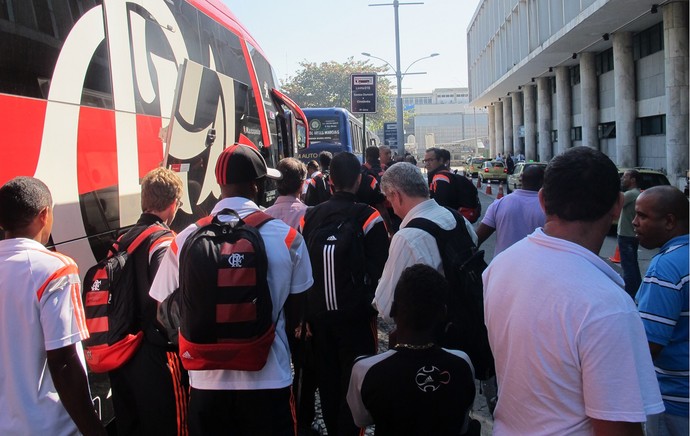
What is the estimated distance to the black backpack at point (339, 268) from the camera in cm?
375

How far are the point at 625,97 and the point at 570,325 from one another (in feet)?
92.7

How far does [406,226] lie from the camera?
3408 mm

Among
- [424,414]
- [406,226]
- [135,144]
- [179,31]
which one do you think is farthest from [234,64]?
[424,414]

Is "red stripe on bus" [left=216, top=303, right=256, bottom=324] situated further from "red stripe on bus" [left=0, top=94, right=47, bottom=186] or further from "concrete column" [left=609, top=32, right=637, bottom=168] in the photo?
"concrete column" [left=609, top=32, right=637, bottom=168]

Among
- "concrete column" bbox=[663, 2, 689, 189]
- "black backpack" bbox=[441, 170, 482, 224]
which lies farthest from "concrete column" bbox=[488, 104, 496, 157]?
"black backpack" bbox=[441, 170, 482, 224]

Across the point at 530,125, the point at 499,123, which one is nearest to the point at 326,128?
the point at 530,125

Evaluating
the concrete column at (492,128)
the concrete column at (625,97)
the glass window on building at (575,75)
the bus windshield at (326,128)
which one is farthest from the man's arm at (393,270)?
the concrete column at (492,128)

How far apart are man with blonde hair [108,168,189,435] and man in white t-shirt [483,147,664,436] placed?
1870 mm

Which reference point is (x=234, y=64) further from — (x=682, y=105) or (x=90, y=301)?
(x=682, y=105)

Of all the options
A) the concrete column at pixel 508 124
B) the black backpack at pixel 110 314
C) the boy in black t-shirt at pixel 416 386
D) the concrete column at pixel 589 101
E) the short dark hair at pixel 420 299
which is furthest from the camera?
the concrete column at pixel 508 124

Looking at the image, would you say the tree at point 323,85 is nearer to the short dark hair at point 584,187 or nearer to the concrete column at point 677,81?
the concrete column at point 677,81

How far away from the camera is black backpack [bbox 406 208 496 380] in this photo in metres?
3.28

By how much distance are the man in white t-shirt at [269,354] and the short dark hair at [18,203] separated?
2.12ft

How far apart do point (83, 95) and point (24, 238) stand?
168 cm
